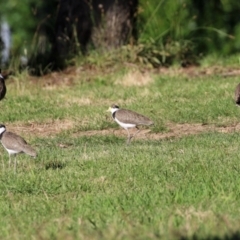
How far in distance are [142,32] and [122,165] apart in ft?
36.0

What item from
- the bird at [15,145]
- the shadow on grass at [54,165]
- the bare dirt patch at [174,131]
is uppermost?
the bird at [15,145]

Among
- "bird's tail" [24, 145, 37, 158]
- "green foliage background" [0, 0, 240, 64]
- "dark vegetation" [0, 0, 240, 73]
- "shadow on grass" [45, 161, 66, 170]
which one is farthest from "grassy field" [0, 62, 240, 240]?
"green foliage background" [0, 0, 240, 64]

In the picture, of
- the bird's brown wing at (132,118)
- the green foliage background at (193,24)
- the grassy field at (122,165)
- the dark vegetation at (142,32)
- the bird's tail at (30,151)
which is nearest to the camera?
the grassy field at (122,165)

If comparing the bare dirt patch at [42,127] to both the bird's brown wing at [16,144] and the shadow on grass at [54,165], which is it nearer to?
the shadow on grass at [54,165]

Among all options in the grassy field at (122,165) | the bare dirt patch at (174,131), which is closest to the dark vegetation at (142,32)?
the grassy field at (122,165)

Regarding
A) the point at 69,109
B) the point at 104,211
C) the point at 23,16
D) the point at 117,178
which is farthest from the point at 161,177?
the point at 23,16

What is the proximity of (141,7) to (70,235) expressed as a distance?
14.9 meters

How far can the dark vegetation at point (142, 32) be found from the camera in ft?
70.6

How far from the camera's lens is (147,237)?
748cm

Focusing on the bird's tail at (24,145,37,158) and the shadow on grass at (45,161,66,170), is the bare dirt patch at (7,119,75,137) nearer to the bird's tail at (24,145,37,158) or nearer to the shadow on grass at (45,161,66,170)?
the shadow on grass at (45,161,66,170)

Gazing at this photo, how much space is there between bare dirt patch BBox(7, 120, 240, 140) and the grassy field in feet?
0.07

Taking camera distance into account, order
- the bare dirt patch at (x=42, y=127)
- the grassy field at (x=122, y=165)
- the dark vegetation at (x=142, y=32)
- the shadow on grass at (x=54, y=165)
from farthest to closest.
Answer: the dark vegetation at (x=142, y=32)
the bare dirt patch at (x=42, y=127)
the shadow on grass at (x=54, y=165)
the grassy field at (x=122, y=165)

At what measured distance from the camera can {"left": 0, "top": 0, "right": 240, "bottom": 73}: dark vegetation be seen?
847 inches

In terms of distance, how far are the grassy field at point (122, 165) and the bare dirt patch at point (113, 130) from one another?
2 cm
